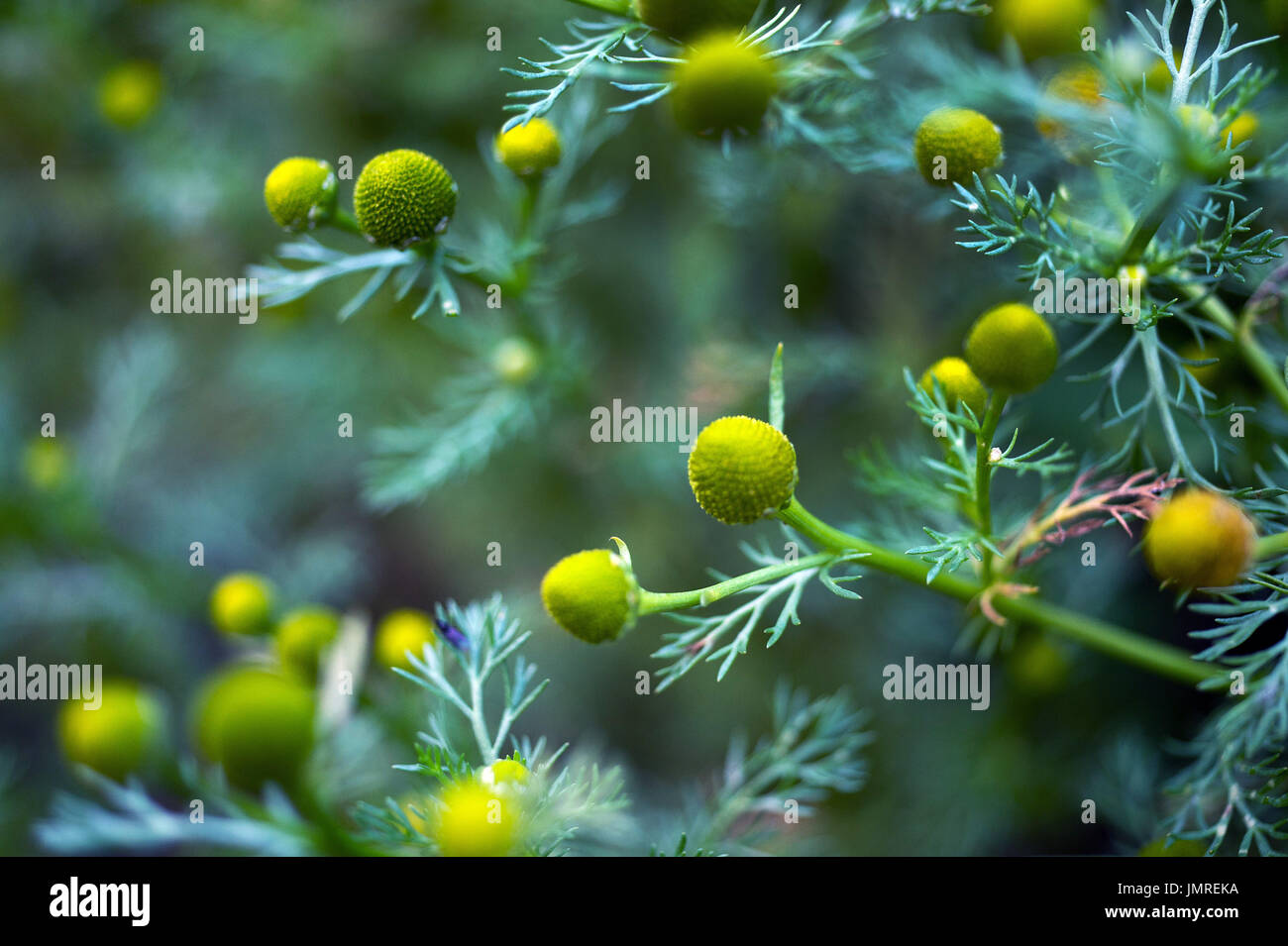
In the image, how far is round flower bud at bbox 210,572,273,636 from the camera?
1.19 meters

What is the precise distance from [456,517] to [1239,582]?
5.40ft

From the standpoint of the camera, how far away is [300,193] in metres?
0.92

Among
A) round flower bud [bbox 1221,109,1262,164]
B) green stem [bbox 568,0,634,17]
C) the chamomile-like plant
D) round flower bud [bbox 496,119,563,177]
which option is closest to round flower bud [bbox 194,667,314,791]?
the chamomile-like plant

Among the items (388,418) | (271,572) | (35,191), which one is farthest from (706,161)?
(35,191)

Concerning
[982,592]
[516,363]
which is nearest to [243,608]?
[516,363]

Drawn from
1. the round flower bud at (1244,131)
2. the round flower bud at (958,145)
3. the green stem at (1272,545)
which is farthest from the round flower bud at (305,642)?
the round flower bud at (1244,131)

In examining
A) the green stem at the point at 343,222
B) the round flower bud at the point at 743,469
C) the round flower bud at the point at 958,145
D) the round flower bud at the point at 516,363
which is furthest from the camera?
the round flower bud at the point at 516,363

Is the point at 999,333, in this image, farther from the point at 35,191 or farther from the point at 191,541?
the point at 35,191

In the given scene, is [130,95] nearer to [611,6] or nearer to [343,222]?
[343,222]

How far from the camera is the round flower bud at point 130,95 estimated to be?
5.32 ft

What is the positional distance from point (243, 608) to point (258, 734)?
0.41 meters

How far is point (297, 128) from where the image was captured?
211 centimetres

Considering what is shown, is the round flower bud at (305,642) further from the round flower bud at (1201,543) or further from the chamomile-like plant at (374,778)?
the round flower bud at (1201,543)

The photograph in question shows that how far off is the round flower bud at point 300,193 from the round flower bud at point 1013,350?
0.64 metres
